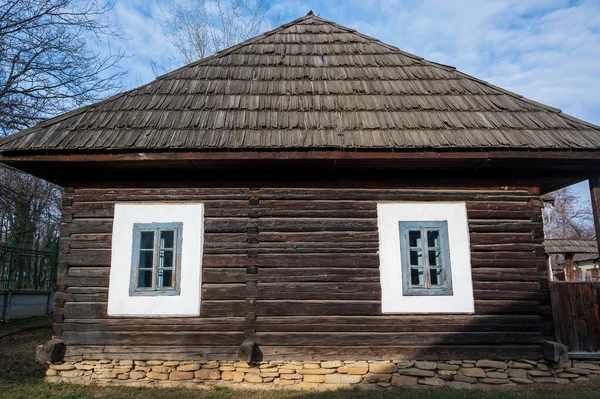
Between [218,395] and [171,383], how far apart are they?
0.74 m

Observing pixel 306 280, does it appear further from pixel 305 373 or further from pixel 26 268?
pixel 26 268

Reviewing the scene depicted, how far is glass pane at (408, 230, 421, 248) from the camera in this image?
575cm

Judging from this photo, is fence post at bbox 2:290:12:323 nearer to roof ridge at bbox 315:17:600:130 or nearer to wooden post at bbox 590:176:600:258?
roof ridge at bbox 315:17:600:130

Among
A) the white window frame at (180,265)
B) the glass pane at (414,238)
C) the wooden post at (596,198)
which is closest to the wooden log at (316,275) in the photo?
the glass pane at (414,238)

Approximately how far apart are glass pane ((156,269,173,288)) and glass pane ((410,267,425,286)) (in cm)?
331

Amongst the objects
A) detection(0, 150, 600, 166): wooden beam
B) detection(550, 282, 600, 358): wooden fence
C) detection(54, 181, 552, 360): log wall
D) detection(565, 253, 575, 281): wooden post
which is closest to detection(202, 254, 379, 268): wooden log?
detection(54, 181, 552, 360): log wall

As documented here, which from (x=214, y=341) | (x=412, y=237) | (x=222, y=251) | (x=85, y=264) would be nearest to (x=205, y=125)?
(x=222, y=251)

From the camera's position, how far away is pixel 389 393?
5105 millimetres

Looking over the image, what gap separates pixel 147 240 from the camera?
5.73 m

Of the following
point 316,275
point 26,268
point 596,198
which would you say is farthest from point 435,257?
point 26,268

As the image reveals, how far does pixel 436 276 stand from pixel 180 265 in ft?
11.6

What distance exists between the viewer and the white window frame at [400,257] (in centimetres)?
552

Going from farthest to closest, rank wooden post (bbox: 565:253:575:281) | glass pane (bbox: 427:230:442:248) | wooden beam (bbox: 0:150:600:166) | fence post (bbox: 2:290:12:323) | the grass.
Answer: wooden post (bbox: 565:253:575:281) < fence post (bbox: 2:290:12:323) < glass pane (bbox: 427:230:442:248) < wooden beam (bbox: 0:150:600:166) < the grass

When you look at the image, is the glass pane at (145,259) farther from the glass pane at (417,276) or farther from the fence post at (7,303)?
the fence post at (7,303)
